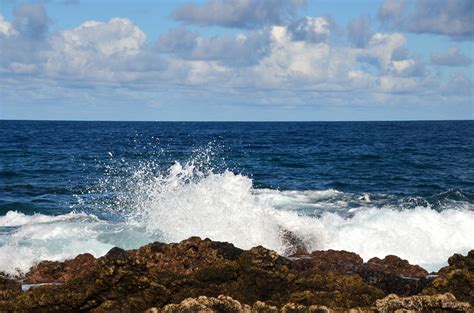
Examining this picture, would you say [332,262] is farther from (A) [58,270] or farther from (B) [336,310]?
(A) [58,270]

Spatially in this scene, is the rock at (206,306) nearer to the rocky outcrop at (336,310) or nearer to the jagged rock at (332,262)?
the rocky outcrop at (336,310)

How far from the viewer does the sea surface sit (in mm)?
15242

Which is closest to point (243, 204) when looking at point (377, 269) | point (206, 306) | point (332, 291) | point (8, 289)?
point (377, 269)

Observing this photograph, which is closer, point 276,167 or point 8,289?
point 8,289

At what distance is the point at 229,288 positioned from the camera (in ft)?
24.9

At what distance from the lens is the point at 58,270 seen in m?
11.0

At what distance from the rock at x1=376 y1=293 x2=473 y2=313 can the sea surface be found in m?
7.67

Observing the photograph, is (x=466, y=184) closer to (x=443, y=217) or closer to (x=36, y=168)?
(x=443, y=217)

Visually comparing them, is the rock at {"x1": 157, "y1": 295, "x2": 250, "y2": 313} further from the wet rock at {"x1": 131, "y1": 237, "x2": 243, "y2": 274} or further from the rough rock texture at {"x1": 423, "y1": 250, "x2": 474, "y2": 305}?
the wet rock at {"x1": 131, "y1": 237, "x2": 243, "y2": 274}

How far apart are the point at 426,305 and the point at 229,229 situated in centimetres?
880

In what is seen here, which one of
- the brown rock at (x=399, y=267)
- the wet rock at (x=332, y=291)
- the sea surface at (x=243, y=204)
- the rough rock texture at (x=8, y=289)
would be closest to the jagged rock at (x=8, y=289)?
the rough rock texture at (x=8, y=289)

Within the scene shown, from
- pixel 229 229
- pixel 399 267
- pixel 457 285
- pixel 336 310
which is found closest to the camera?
pixel 336 310

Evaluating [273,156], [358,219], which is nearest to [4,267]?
[358,219]

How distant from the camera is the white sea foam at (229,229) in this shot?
49.0 feet
